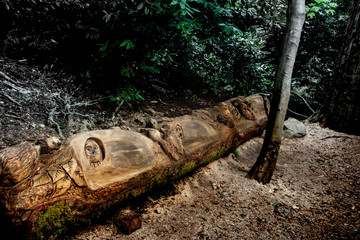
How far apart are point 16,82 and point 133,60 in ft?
5.86

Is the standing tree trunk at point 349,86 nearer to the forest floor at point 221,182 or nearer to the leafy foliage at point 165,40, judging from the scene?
the forest floor at point 221,182

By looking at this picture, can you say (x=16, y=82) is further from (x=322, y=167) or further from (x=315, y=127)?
(x=315, y=127)

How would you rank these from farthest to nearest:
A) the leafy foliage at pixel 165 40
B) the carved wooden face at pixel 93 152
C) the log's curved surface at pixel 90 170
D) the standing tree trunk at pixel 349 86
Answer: the standing tree trunk at pixel 349 86 < the leafy foliage at pixel 165 40 < the carved wooden face at pixel 93 152 < the log's curved surface at pixel 90 170

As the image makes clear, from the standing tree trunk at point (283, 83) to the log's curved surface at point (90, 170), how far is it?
0.67 m

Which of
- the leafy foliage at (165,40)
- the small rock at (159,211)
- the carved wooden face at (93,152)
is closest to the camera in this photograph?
the carved wooden face at (93,152)

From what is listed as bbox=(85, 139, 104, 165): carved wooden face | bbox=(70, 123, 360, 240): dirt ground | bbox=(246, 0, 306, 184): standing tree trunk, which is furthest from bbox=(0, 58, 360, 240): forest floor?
bbox=(85, 139, 104, 165): carved wooden face

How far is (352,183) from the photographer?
2.08m

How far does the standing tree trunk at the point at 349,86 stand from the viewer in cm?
318

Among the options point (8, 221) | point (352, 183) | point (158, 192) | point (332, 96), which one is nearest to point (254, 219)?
point (158, 192)

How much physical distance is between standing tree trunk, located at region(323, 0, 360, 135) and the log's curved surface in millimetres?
2657

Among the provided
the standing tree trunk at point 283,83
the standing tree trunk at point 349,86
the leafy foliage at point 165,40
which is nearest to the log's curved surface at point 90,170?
the standing tree trunk at point 283,83

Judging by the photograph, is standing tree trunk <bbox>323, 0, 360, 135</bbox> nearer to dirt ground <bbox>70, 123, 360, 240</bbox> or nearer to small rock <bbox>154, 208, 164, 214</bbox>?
dirt ground <bbox>70, 123, 360, 240</bbox>

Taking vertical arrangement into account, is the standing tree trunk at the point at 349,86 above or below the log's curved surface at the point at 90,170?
above

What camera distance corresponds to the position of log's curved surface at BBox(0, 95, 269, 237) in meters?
1.15
